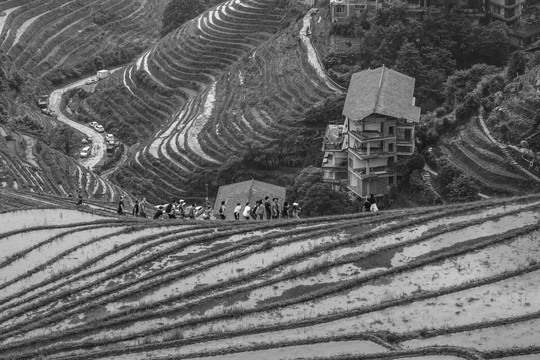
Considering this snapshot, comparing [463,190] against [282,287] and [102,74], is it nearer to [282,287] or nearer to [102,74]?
[282,287]

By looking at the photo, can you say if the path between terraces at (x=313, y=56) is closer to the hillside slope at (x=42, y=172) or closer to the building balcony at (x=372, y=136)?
the building balcony at (x=372, y=136)

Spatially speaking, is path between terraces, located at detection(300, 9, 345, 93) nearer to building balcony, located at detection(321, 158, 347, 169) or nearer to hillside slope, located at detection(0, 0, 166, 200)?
building balcony, located at detection(321, 158, 347, 169)

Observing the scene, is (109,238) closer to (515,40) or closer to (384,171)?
(384,171)

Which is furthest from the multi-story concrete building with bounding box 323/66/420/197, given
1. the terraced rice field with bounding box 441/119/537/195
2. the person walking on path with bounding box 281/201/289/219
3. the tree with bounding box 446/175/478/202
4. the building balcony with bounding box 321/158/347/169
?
the person walking on path with bounding box 281/201/289/219

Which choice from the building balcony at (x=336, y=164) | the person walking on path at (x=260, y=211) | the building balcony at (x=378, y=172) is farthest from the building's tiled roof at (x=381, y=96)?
the person walking on path at (x=260, y=211)

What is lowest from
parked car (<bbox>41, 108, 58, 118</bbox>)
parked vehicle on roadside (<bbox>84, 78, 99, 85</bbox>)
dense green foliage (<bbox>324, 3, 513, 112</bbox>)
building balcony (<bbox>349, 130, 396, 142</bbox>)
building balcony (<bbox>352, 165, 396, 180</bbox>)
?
building balcony (<bbox>352, 165, 396, 180</bbox>)

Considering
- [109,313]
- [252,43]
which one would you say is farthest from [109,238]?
[252,43]
